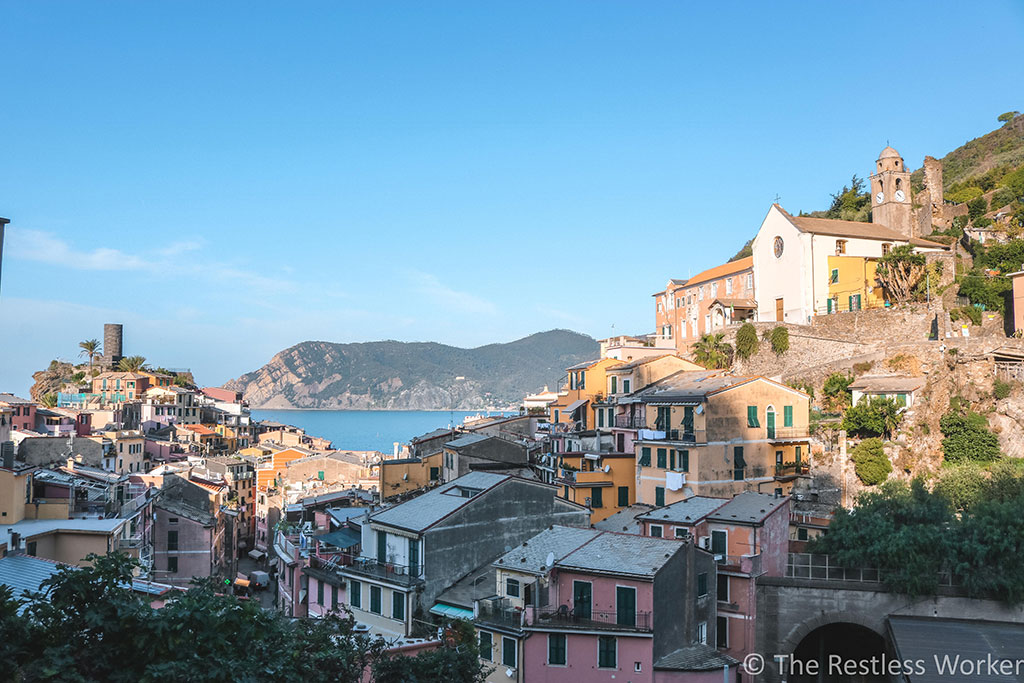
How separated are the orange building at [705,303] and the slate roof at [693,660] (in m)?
35.2

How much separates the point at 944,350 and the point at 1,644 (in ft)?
135

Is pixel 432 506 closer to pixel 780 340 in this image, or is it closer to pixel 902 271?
pixel 780 340

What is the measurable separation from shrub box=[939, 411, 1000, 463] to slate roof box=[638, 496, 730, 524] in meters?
13.5

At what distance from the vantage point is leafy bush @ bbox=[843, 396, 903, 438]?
3759cm

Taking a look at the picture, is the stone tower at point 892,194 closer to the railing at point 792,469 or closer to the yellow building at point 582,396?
the yellow building at point 582,396

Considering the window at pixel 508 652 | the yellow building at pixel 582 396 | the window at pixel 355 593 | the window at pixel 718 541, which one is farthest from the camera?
the yellow building at pixel 582 396

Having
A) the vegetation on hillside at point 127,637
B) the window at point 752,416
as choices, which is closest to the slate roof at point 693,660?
the window at point 752,416

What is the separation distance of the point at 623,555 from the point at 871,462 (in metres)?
17.4

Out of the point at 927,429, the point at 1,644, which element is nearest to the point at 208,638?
the point at 1,644

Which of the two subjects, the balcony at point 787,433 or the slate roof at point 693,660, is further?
the balcony at point 787,433

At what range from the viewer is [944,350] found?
41.2m

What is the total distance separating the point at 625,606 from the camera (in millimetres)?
24172

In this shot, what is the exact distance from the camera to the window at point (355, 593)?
29.6 meters

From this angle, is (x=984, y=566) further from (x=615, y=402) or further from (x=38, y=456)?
(x=38, y=456)
